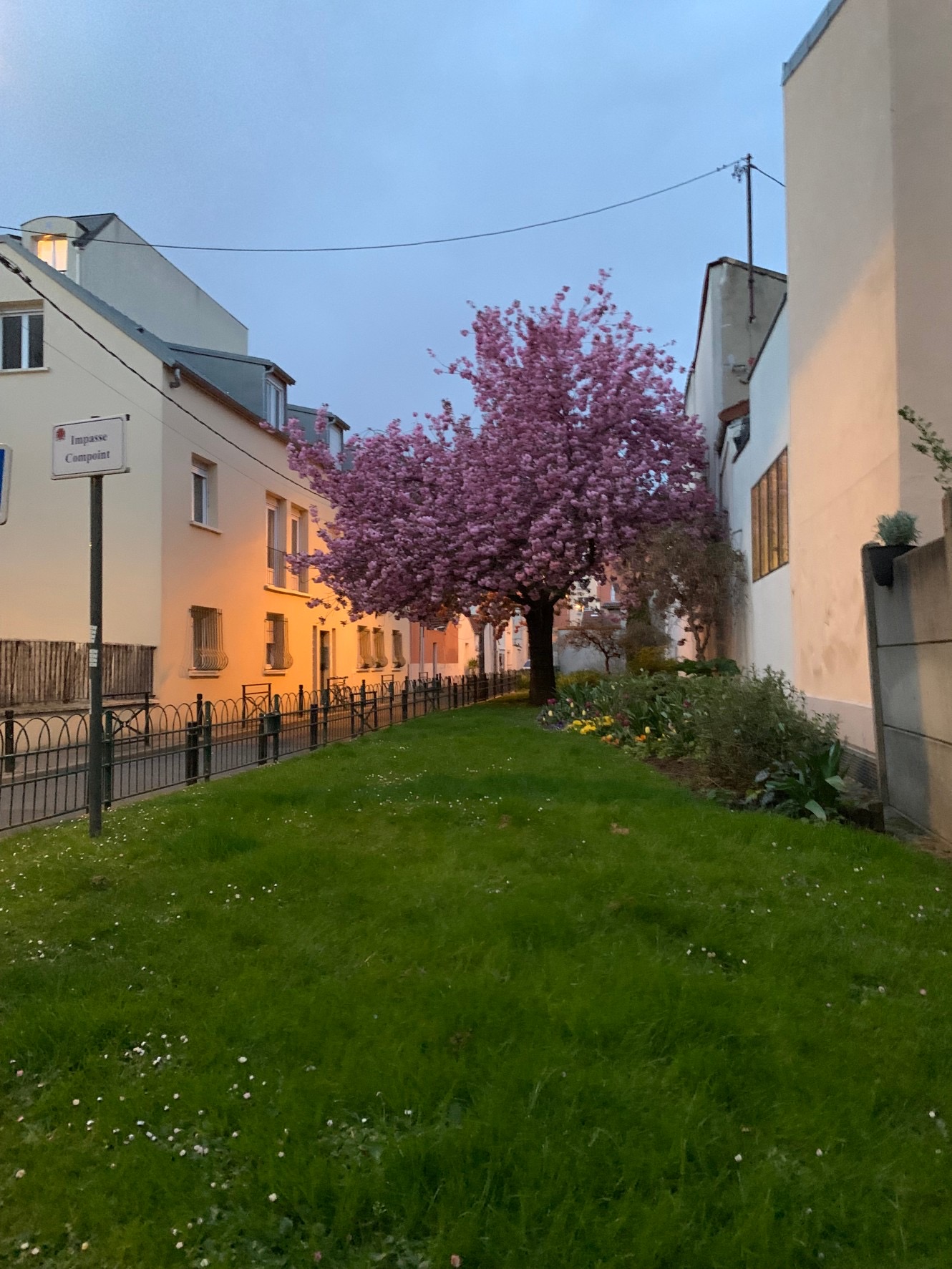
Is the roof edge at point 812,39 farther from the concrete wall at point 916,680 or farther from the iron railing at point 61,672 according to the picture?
the iron railing at point 61,672

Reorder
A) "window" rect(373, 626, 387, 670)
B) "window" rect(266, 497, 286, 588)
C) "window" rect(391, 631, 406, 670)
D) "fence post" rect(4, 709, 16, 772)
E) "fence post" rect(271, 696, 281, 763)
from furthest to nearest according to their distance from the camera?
1. "window" rect(391, 631, 406, 670)
2. "window" rect(373, 626, 387, 670)
3. "window" rect(266, 497, 286, 588)
4. "fence post" rect(271, 696, 281, 763)
5. "fence post" rect(4, 709, 16, 772)

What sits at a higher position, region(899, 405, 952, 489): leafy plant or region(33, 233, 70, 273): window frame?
region(33, 233, 70, 273): window frame

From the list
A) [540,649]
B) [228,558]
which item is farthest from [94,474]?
[540,649]

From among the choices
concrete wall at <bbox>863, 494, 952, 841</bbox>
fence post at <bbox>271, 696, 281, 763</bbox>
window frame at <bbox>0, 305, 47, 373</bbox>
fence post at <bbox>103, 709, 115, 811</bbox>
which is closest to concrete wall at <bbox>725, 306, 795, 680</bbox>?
concrete wall at <bbox>863, 494, 952, 841</bbox>

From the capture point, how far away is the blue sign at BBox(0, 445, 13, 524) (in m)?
4.92

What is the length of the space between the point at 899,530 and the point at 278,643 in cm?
1835

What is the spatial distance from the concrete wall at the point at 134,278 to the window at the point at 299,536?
16.3ft

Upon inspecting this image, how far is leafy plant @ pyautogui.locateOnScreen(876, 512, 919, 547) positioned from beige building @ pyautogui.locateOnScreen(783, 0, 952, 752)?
1062 millimetres

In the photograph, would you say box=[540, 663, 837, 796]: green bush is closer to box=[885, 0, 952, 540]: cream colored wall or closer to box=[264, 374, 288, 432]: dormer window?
box=[885, 0, 952, 540]: cream colored wall

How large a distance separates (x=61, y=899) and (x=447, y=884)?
2.05m

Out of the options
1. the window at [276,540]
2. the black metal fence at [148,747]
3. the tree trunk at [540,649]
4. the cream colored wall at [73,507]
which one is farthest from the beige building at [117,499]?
the tree trunk at [540,649]

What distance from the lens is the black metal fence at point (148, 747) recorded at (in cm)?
773

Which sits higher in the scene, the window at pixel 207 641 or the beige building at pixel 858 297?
the beige building at pixel 858 297

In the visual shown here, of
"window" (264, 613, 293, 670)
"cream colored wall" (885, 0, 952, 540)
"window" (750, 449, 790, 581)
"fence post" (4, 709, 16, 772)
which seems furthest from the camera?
"window" (264, 613, 293, 670)
